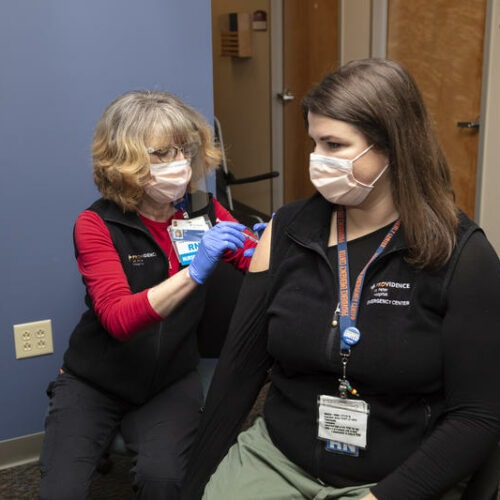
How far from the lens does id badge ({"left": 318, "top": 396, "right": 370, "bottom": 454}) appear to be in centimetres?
128

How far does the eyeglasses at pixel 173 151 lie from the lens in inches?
68.7

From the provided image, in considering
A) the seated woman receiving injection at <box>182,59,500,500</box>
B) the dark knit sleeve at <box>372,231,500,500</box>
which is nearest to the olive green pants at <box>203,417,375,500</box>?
the seated woman receiving injection at <box>182,59,500,500</box>

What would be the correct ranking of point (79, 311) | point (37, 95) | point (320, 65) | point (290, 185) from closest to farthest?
1. point (37, 95)
2. point (79, 311)
3. point (320, 65)
4. point (290, 185)

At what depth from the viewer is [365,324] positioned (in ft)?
4.25

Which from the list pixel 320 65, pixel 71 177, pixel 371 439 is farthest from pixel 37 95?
→ pixel 320 65

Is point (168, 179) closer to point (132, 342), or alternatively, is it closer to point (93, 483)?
point (132, 342)

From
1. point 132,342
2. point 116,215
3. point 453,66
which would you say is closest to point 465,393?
point 132,342

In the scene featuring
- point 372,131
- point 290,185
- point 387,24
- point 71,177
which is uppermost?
point 387,24

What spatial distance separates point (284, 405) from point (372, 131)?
0.61m

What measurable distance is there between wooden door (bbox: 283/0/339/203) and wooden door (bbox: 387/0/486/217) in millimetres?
1026

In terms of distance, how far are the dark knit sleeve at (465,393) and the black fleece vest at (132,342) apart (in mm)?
745

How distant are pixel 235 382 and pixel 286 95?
168 inches

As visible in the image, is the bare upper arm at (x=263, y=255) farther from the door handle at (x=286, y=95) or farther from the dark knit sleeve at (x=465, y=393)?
the door handle at (x=286, y=95)

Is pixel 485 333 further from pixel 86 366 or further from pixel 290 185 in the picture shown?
pixel 290 185
